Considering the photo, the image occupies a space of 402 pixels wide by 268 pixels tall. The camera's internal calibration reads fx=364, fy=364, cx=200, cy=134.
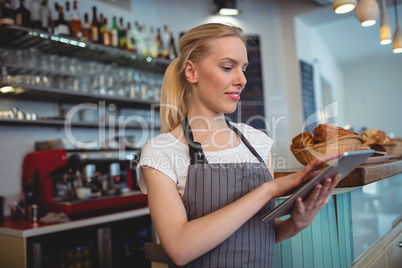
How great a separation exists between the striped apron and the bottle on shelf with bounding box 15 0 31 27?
83.0 inches

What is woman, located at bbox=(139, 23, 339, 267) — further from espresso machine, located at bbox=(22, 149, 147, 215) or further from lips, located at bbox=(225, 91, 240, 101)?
espresso machine, located at bbox=(22, 149, 147, 215)

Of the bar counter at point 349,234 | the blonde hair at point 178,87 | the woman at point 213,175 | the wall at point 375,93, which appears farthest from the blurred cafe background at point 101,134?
the wall at point 375,93

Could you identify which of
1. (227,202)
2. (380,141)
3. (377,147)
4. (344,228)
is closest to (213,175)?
(227,202)

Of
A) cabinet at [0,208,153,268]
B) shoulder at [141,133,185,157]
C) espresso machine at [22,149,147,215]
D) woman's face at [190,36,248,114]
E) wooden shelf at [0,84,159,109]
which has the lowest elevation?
cabinet at [0,208,153,268]

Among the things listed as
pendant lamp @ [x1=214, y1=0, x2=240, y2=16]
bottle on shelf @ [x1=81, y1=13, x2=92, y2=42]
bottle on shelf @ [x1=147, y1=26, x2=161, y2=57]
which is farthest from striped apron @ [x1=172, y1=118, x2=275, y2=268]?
pendant lamp @ [x1=214, y1=0, x2=240, y2=16]

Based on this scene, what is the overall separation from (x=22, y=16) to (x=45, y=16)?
0.19m

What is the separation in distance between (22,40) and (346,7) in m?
2.20

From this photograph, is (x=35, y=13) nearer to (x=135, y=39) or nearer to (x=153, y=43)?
(x=135, y=39)

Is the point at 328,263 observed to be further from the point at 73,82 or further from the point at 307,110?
the point at 307,110

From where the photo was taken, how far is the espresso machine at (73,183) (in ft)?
8.30

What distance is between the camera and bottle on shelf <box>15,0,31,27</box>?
8.46 feet

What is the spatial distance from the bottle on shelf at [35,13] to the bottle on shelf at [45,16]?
0.02 meters

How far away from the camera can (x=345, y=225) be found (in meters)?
1.51

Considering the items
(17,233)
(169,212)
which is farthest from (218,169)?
(17,233)
